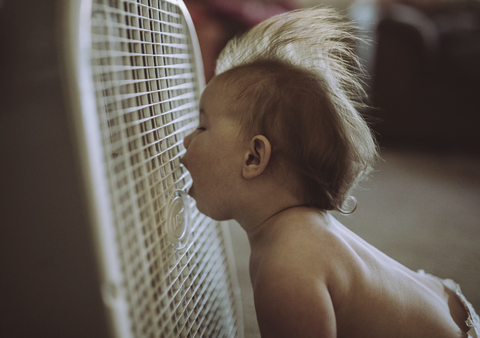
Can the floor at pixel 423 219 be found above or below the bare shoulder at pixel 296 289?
below

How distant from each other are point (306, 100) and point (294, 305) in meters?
0.30

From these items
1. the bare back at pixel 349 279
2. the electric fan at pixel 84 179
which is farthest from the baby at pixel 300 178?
the electric fan at pixel 84 179

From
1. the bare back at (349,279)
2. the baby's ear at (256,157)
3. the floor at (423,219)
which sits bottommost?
the floor at (423,219)

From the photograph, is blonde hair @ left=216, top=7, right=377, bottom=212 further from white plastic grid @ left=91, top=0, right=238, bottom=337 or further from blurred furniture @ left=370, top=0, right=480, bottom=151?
blurred furniture @ left=370, top=0, right=480, bottom=151

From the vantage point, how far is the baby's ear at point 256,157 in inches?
23.1

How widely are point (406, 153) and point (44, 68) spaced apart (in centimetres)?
203

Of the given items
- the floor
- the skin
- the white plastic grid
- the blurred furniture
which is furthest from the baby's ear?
the blurred furniture

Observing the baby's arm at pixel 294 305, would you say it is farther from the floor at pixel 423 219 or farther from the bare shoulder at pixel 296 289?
the floor at pixel 423 219

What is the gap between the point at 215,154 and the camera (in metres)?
0.61

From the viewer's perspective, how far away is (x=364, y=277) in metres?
0.57

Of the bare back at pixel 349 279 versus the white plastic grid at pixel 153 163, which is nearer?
the white plastic grid at pixel 153 163

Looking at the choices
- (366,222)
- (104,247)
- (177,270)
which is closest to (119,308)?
(104,247)

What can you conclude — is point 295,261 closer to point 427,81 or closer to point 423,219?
point 423,219

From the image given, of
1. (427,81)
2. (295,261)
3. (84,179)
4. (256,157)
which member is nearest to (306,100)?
(256,157)
